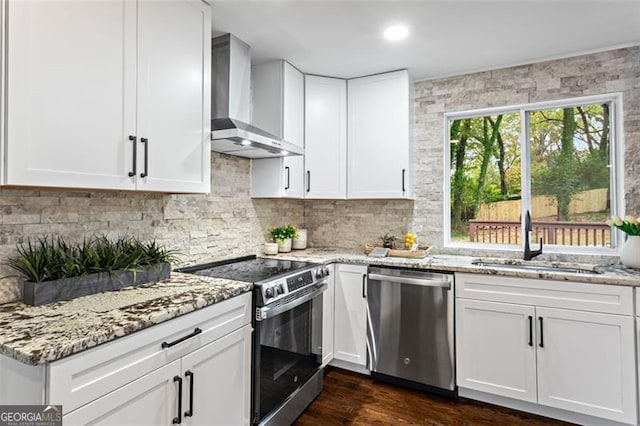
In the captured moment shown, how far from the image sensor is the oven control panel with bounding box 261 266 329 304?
191 centimetres

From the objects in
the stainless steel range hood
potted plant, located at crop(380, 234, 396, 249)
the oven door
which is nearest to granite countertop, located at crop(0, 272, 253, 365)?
the oven door

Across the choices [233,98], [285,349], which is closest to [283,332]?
[285,349]

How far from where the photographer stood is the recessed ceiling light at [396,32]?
229cm

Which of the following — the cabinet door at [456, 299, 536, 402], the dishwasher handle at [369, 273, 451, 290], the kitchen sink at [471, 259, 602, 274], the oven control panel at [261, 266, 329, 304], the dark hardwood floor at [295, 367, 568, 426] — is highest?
the kitchen sink at [471, 259, 602, 274]

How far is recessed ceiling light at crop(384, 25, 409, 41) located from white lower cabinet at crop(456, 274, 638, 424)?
1752 millimetres

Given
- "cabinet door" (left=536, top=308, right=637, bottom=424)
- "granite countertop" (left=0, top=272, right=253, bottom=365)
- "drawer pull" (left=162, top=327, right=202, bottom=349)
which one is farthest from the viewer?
"cabinet door" (left=536, top=308, right=637, bottom=424)

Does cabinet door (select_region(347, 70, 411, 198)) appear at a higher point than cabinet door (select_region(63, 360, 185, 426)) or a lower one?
higher

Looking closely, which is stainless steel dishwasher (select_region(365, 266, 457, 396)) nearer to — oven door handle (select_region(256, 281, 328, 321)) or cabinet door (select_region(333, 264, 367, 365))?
cabinet door (select_region(333, 264, 367, 365))

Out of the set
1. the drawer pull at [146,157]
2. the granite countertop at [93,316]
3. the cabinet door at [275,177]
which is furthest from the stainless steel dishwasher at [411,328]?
the drawer pull at [146,157]

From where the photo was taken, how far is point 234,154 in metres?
2.74

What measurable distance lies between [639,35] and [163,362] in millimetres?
3559

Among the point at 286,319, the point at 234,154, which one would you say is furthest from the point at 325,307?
the point at 234,154

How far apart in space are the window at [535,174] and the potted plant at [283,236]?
4.78 feet

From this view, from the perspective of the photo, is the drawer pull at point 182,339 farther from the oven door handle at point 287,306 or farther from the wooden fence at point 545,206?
the wooden fence at point 545,206
